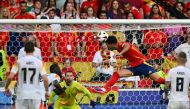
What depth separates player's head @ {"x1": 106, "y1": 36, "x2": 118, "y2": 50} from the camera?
46.2 ft

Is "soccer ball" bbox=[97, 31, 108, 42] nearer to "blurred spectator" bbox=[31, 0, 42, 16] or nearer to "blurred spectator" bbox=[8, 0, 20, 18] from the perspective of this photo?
"blurred spectator" bbox=[8, 0, 20, 18]

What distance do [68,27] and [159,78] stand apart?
1792 mm

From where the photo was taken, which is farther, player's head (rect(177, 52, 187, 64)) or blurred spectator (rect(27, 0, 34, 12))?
blurred spectator (rect(27, 0, 34, 12))

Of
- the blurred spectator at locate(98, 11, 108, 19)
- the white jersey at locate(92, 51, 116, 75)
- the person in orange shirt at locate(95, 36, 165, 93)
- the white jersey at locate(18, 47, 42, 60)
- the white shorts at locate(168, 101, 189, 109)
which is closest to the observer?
the white shorts at locate(168, 101, 189, 109)

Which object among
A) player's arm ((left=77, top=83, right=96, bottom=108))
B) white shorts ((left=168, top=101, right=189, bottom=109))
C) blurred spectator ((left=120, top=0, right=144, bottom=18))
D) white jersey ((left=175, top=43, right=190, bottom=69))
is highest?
blurred spectator ((left=120, top=0, right=144, bottom=18))

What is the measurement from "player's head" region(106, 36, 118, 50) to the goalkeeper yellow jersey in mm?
873

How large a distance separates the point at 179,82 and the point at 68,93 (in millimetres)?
1923

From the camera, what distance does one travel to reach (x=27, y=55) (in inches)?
514

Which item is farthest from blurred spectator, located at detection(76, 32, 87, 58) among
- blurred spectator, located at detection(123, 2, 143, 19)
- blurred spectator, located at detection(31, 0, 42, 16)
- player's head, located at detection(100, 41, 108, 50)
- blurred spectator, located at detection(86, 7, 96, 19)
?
blurred spectator, located at detection(123, 2, 143, 19)

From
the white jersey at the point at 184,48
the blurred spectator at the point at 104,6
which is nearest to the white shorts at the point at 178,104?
the white jersey at the point at 184,48

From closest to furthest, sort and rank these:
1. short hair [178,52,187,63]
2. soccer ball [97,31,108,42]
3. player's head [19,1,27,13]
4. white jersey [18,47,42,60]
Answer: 1. short hair [178,52,187,63]
2. white jersey [18,47,42,60]
3. soccer ball [97,31,108,42]
4. player's head [19,1,27,13]

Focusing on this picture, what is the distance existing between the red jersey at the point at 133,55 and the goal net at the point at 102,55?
310mm

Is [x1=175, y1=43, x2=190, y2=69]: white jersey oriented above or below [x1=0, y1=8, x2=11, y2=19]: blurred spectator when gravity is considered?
below

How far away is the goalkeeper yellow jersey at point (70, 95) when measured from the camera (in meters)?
13.7
